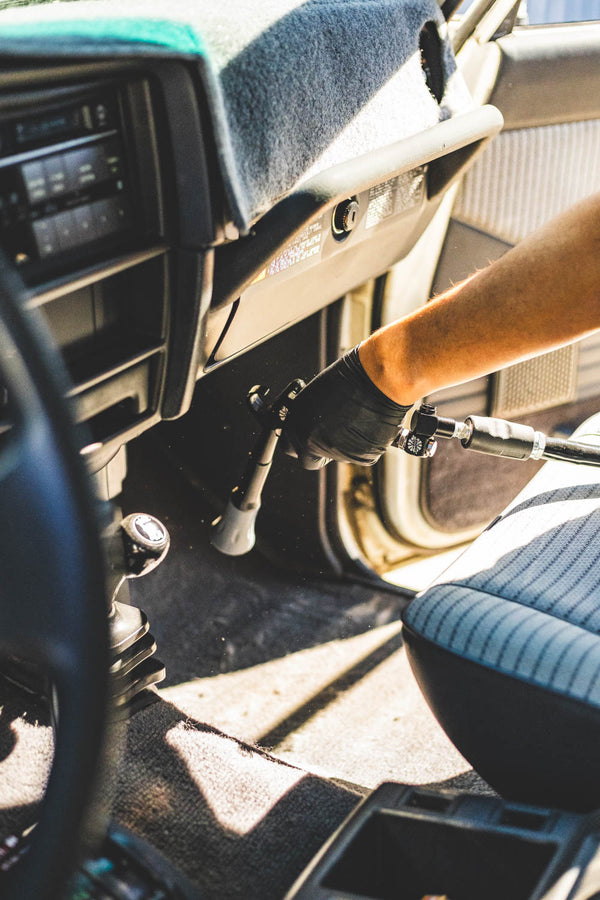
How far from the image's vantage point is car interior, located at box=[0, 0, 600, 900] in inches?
17.7

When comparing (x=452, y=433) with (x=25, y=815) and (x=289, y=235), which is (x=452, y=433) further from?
(x=25, y=815)

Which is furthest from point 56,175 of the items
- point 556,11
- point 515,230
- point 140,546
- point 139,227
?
point 556,11

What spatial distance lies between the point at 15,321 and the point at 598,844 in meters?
0.58

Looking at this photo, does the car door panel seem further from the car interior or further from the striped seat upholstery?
the striped seat upholstery

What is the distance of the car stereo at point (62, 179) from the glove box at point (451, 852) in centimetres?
56

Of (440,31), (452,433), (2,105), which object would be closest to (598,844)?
(452,433)

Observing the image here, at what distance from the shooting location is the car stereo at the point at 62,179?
633mm

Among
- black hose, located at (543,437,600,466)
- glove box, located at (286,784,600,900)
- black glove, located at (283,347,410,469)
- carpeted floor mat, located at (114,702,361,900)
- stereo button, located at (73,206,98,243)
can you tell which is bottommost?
carpeted floor mat, located at (114,702,361,900)

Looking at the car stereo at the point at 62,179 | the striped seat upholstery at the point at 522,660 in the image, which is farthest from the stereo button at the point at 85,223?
the striped seat upholstery at the point at 522,660

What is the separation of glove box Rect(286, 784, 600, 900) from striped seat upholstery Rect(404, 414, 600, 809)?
0.04m

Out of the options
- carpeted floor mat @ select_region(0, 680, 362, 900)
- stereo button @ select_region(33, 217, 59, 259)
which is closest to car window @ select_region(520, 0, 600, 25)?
stereo button @ select_region(33, 217, 59, 259)

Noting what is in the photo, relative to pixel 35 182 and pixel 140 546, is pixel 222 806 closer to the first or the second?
pixel 140 546

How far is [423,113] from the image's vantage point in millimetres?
1096

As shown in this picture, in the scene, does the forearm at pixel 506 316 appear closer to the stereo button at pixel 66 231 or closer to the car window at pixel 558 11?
the stereo button at pixel 66 231
